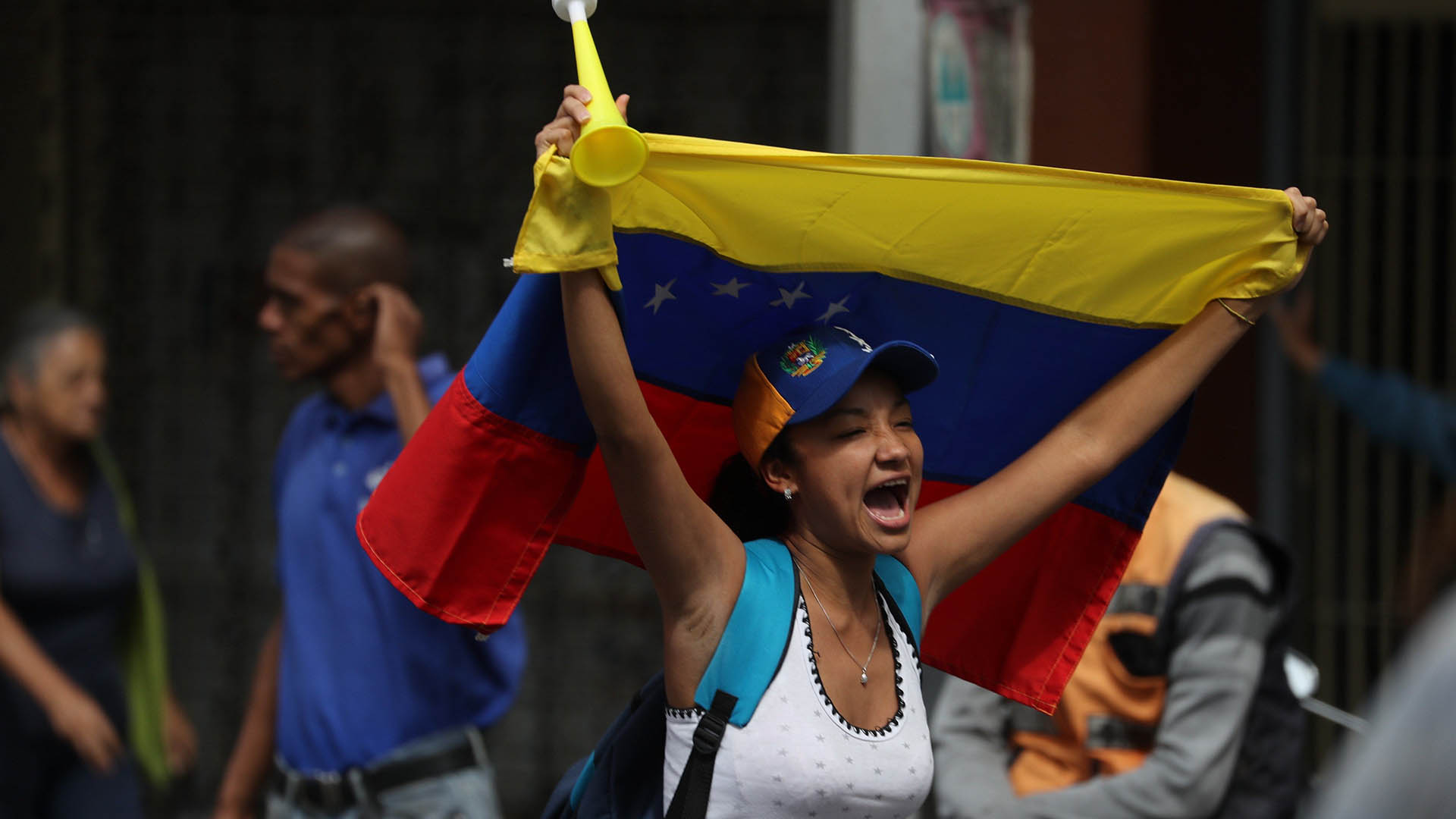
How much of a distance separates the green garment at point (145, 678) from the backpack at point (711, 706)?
298cm

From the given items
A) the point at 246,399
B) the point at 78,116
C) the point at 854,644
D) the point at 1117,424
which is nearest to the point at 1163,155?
the point at 1117,424

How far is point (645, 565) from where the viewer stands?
259 centimetres

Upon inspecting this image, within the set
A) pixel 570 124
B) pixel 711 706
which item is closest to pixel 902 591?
pixel 711 706

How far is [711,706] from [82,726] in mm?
2985

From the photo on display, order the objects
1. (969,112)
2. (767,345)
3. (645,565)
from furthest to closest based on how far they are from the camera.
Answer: (969,112) → (767,345) → (645,565)

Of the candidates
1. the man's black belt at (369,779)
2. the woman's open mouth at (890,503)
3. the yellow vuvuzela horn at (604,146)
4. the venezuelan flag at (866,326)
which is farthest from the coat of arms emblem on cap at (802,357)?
the man's black belt at (369,779)

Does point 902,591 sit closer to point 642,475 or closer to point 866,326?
point 866,326

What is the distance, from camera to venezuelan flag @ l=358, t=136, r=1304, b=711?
2.58 metres

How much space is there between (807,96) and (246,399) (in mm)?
2738

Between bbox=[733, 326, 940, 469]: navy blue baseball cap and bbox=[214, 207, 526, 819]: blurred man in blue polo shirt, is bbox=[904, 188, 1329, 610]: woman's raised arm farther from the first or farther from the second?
bbox=[214, 207, 526, 819]: blurred man in blue polo shirt

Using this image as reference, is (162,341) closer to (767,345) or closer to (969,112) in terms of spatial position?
(969,112)

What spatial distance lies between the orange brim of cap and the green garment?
3260mm

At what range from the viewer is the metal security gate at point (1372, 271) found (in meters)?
7.22

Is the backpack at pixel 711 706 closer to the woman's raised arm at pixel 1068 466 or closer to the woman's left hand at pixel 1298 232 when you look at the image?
the woman's raised arm at pixel 1068 466
